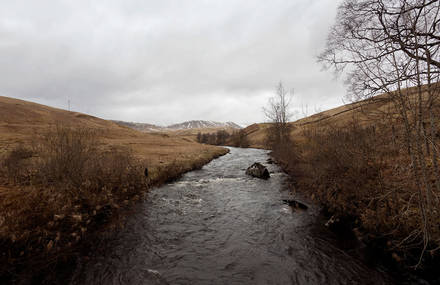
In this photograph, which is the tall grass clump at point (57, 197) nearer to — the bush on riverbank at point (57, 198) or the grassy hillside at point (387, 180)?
the bush on riverbank at point (57, 198)

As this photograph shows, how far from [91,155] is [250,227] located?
8261 millimetres

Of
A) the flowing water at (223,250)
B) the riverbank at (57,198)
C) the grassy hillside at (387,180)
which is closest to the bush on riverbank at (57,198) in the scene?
the riverbank at (57,198)

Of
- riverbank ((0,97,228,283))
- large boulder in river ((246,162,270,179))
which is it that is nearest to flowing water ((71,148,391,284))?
riverbank ((0,97,228,283))

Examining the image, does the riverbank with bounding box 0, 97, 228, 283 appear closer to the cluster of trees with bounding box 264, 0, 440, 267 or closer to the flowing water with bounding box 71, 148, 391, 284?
the flowing water with bounding box 71, 148, 391, 284

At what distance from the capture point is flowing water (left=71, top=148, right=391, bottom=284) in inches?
199

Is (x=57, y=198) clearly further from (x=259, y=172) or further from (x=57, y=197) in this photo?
(x=259, y=172)

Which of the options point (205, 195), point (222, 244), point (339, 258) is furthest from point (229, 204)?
point (339, 258)

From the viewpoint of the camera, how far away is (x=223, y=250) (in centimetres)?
632

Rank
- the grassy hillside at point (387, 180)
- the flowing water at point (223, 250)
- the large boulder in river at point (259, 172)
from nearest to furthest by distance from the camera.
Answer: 1. the grassy hillside at point (387, 180)
2. the flowing water at point (223, 250)
3. the large boulder in river at point (259, 172)

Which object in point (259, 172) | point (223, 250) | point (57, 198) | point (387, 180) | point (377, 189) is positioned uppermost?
point (387, 180)

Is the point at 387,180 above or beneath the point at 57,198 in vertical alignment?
above

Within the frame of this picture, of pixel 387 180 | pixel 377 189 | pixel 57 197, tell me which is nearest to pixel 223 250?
pixel 377 189

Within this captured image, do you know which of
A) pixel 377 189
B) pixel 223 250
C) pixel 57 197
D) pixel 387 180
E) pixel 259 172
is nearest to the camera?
pixel 223 250

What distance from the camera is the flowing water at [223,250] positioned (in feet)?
16.6
